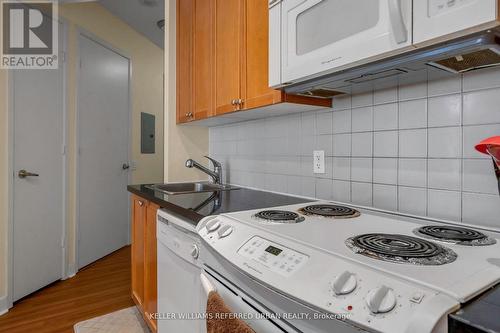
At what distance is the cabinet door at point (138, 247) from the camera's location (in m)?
1.90

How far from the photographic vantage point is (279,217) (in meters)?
1.05

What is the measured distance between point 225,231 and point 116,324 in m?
1.55

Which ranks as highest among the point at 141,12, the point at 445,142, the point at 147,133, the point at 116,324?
the point at 141,12

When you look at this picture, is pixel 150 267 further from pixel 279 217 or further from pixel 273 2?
pixel 273 2

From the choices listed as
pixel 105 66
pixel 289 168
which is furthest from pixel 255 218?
pixel 105 66

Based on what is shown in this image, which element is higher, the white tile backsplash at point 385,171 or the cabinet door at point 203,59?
the cabinet door at point 203,59

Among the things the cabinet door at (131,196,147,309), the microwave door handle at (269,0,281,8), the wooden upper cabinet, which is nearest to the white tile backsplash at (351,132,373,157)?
the wooden upper cabinet

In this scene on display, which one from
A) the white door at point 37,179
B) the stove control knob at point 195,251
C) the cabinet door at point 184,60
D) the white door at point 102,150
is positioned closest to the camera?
the stove control knob at point 195,251

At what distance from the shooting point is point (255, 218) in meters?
1.06

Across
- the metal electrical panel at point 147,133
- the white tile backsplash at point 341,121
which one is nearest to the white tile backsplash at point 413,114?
the white tile backsplash at point 341,121

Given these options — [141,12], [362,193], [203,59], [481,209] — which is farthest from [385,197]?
[141,12]

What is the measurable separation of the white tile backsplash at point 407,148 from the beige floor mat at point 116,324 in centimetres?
136

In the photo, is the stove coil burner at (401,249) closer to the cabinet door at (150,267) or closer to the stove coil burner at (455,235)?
the stove coil burner at (455,235)

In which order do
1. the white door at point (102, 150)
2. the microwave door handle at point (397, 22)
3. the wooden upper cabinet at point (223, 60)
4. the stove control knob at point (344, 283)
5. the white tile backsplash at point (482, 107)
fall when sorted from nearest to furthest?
the stove control knob at point (344, 283) < the microwave door handle at point (397, 22) < the white tile backsplash at point (482, 107) < the wooden upper cabinet at point (223, 60) < the white door at point (102, 150)
